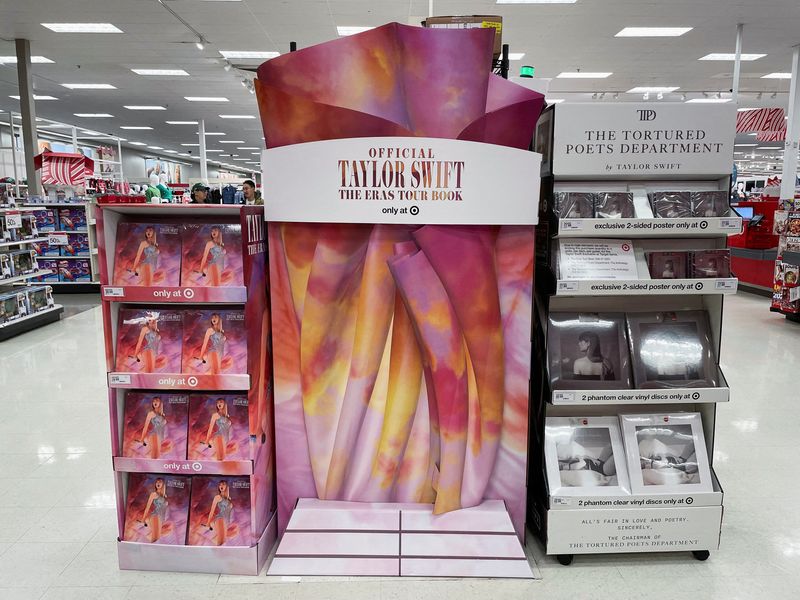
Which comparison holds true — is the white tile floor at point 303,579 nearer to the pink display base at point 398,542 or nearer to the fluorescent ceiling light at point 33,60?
the pink display base at point 398,542

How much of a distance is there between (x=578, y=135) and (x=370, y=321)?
3.73 ft

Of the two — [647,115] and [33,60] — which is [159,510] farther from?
[33,60]

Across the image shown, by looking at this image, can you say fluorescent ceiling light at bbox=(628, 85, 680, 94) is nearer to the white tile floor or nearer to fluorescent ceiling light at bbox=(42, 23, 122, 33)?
the white tile floor

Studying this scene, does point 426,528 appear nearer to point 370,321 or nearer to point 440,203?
point 370,321

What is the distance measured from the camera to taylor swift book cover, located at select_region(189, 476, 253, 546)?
2.45 metres

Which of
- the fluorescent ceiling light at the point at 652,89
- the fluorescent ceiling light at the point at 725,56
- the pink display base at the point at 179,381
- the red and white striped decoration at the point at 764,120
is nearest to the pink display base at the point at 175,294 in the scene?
the pink display base at the point at 179,381

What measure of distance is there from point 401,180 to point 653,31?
8913mm

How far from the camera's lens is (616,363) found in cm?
255

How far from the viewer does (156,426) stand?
245 cm

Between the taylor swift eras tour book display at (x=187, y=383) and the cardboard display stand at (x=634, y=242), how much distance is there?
1.22m

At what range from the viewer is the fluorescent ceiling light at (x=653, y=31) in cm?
916

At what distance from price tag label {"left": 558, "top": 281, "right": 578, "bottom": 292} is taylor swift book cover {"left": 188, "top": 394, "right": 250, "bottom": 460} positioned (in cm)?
Result: 137

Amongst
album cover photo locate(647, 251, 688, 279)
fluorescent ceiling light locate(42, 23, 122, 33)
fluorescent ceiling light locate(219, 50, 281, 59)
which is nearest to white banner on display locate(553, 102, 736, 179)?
album cover photo locate(647, 251, 688, 279)

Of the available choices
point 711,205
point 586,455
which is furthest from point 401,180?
point 586,455
